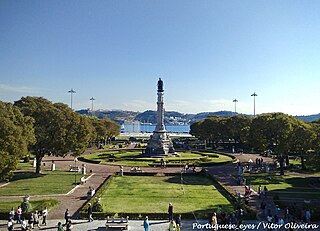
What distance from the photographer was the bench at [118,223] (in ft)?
81.7

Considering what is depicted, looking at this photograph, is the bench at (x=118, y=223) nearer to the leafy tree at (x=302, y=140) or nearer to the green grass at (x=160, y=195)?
the green grass at (x=160, y=195)

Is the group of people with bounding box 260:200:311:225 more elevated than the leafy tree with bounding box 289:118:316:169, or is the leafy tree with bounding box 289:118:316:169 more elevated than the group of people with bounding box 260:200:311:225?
the leafy tree with bounding box 289:118:316:169

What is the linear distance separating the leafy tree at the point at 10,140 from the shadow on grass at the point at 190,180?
19740 millimetres

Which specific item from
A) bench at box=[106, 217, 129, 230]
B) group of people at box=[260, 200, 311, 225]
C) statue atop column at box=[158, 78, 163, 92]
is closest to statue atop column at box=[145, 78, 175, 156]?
statue atop column at box=[158, 78, 163, 92]

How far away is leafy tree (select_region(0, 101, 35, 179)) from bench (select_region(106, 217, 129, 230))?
14600 millimetres

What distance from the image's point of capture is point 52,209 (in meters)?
30.5

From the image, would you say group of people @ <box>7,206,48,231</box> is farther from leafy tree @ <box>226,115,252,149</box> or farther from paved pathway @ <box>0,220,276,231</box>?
leafy tree @ <box>226,115,252,149</box>

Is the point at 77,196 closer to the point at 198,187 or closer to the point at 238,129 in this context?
the point at 198,187

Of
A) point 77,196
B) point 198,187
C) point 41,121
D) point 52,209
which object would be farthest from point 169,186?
point 41,121

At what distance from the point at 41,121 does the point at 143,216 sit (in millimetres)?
28159

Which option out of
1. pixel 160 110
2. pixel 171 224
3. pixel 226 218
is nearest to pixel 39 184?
pixel 171 224

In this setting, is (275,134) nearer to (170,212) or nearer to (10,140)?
(170,212)

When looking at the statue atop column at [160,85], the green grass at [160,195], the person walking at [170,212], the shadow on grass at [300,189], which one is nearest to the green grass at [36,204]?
the green grass at [160,195]

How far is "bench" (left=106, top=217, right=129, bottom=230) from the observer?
24.9 metres
